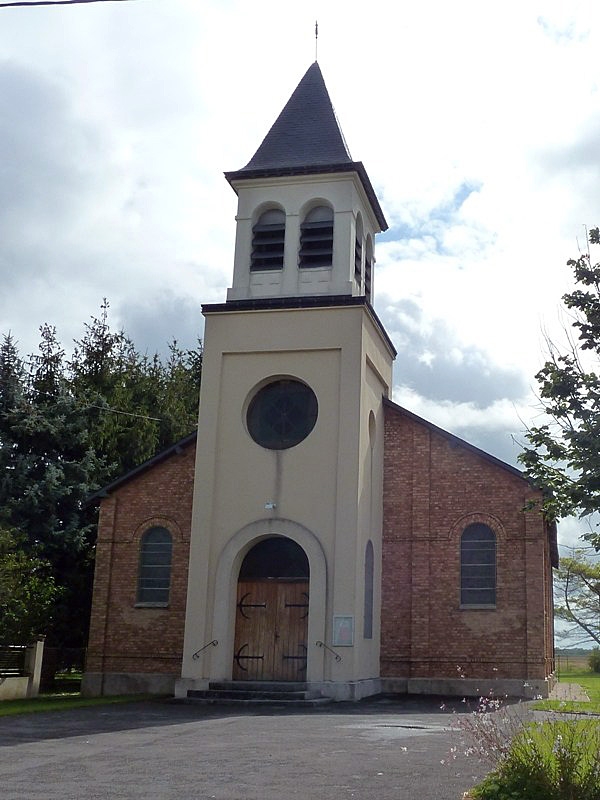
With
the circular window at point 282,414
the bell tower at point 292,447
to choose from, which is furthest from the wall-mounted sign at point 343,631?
the circular window at point 282,414

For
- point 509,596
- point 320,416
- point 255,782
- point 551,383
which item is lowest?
point 255,782

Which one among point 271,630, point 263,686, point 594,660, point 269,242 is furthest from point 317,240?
point 594,660

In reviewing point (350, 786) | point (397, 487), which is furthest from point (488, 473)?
point (350, 786)

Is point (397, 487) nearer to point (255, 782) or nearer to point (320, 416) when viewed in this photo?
point (320, 416)

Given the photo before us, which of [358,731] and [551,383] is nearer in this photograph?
[551,383]

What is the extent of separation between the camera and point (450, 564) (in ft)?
77.4

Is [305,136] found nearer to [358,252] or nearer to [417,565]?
[358,252]

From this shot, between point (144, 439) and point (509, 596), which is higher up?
point (144, 439)

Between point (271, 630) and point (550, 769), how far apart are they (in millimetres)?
14693

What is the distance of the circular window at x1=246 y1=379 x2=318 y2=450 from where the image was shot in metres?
23.1

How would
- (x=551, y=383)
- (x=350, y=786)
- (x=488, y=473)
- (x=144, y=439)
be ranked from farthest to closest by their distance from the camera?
(x=144, y=439), (x=488, y=473), (x=551, y=383), (x=350, y=786)

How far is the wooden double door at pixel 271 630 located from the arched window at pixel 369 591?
62.5 inches

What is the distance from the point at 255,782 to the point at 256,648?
1227 cm

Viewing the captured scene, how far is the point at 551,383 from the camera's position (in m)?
12.3
